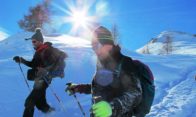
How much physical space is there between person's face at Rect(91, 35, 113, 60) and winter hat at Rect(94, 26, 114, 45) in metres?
0.04

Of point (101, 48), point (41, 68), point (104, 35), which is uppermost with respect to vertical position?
point (104, 35)

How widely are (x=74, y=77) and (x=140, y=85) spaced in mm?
9490

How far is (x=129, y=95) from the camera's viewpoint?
13.6 feet

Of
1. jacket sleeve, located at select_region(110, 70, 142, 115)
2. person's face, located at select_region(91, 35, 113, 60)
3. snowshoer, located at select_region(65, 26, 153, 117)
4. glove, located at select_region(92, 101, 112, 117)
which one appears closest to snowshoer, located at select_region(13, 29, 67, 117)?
snowshoer, located at select_region(65, 26, 153, 117)

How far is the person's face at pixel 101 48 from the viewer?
4320 millimetres

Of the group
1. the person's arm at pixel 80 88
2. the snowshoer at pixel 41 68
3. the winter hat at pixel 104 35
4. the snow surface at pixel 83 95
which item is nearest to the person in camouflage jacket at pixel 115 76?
the winter hat at pixel 104 35

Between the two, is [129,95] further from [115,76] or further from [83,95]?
[83,95]

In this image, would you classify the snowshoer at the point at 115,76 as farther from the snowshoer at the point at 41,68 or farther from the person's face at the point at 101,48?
the snowshoer at the point at 41,68

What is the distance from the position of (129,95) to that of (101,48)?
2.03 feet

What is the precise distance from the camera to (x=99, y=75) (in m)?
4.45

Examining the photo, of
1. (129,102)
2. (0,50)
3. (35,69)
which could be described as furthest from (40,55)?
(0,50)

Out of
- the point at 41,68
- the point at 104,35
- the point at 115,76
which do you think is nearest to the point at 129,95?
the point at 115,76

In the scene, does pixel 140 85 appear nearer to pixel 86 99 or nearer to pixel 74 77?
pixel 86 99

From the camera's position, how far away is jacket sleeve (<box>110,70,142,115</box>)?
13.4 feet
